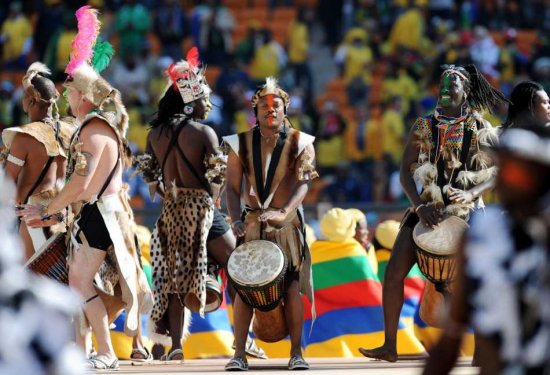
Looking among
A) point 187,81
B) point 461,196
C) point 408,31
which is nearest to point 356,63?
point 408,31

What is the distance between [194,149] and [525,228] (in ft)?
20.3

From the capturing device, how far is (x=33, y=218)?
30.7 ft

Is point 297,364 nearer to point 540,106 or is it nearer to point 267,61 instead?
point 540,106

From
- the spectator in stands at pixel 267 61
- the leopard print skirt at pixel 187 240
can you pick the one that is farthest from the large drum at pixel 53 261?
the spectator in stands at pixel 267 61

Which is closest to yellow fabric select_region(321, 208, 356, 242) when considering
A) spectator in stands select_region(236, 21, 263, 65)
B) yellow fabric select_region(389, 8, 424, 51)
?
yellow fabric select_region(389, 8, 424, 51)

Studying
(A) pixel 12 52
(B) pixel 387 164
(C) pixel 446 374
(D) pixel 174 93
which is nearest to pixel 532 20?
(B) pixel 387 164

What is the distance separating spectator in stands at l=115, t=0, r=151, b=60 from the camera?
25.6 m

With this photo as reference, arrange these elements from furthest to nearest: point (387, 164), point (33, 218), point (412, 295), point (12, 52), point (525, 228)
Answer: point (12, 52) < point (387, 164) < point (412, 295) < point (33, 218) < point (525, 228)

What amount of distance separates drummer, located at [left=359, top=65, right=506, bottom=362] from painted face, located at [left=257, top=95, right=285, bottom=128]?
0.89 metres

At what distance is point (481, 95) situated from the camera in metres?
10.1

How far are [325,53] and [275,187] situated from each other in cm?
1662

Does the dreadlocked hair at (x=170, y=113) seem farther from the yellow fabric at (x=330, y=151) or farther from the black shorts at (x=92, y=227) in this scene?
the yellow fabric at (x=330, y=151)

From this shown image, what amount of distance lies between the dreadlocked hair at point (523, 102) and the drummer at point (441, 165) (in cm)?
24

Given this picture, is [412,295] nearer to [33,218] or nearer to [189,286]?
[189,286]
